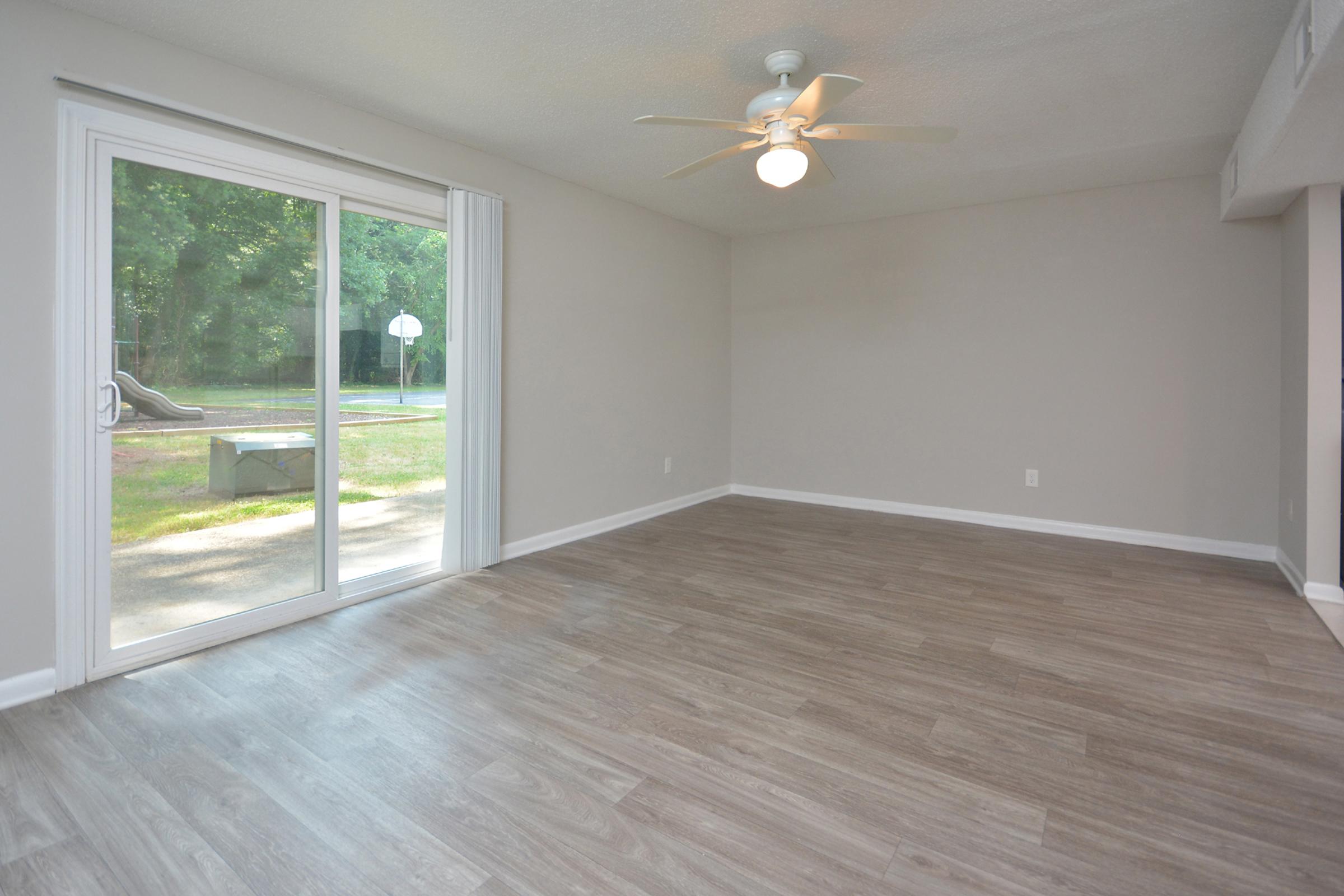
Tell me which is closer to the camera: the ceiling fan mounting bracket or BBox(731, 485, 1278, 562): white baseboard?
the ceiling fan mounting bracket

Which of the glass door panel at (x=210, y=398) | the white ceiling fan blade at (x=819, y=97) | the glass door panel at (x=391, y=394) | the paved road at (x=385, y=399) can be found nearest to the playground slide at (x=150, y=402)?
the glass door panel at (x=210, y=398)

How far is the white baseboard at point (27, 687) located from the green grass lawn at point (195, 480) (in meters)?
0.52

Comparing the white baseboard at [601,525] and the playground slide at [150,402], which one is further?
the white baseboard at [601,525]

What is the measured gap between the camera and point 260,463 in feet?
10.2

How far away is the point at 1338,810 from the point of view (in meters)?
1.77

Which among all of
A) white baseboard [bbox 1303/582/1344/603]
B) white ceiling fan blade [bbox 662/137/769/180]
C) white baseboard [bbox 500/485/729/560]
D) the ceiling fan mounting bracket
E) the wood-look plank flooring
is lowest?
the wood-look plank flooring

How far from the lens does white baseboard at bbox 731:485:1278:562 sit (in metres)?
4.33

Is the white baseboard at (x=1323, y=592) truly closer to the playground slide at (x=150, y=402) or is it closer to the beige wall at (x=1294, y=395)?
the beige wall at (x=1294, y=395)

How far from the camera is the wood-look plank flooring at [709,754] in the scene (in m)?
1.58

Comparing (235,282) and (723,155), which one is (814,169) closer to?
(723,155)

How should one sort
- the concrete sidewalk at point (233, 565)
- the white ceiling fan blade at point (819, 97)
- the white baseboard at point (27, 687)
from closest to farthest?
the white ceiling fan blade at point (819, 97) < the white baseboard at point (27, 687) < the concrete sidewalk at point (233, 565)

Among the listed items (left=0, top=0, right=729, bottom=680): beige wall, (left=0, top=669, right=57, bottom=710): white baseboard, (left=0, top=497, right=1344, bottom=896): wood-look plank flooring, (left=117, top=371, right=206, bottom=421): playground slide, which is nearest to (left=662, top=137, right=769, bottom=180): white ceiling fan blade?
(left=0, top=0, right=729, bottom=680): beige wall

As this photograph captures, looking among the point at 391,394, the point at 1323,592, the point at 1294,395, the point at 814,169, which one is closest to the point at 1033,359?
the point at 1294,395

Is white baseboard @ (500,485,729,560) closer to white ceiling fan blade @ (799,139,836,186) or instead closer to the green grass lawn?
the green grass lawn
